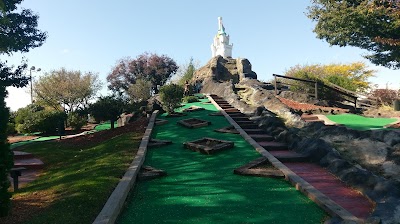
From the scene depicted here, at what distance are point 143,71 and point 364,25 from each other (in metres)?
30.3

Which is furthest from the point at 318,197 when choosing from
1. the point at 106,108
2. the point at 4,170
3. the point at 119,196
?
the point at 106,108

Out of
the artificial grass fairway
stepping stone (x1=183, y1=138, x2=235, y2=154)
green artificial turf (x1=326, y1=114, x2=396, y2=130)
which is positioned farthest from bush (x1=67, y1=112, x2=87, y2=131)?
green artificial turf (x1=326, y1=114, x2=396, y2=130)

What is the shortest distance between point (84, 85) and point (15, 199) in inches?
1251

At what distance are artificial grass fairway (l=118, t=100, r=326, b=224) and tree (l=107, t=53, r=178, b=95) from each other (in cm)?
3521

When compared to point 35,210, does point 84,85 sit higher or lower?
higher

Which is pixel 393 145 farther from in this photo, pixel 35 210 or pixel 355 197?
pixel 35 210

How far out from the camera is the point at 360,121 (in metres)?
14.0

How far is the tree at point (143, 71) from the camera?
41906 millimetres

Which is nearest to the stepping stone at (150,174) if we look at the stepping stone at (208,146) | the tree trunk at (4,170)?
the stepping stone at (208,146)

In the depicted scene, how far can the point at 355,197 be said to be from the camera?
4.66 meters

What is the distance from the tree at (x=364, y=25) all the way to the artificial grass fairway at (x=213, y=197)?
1514 cm

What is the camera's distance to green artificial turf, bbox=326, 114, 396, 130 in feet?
40.5

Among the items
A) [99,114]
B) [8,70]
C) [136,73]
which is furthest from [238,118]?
[136,73]

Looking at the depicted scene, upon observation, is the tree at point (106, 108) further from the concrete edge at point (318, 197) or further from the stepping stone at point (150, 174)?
the concrete edge at point (318, 197)
